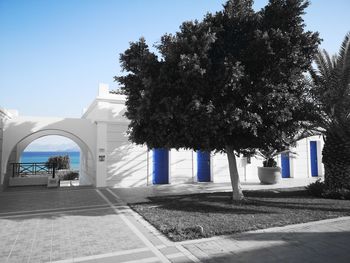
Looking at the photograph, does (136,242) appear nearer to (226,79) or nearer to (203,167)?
(226,79)

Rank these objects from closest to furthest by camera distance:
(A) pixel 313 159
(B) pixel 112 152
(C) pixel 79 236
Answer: (C) pixel 79 236 → (B) pixel 112 152 → (A) pixel 313 159

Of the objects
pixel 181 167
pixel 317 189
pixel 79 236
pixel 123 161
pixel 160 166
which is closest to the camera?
pixel 79 236

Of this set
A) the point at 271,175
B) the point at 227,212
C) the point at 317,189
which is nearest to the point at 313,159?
the point at 271,175

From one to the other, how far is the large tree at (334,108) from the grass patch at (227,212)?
155cm

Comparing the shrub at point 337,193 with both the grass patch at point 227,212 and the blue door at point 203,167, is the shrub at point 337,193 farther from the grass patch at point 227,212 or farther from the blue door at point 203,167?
the blue door at point 203,167

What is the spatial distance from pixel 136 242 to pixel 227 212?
3602 mm

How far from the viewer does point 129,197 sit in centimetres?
1134

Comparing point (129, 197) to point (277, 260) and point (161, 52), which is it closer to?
point (161, 52)

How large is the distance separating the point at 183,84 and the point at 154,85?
0.97m

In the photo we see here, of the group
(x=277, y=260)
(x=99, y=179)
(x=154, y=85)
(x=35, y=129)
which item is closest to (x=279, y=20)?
(x=154, y=85)

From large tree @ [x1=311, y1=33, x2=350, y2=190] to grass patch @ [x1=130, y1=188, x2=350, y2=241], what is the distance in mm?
1550

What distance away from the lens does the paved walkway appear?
4.88 meters

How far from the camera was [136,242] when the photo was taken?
571 cm

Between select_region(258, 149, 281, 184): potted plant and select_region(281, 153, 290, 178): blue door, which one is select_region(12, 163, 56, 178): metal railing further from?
select_region(281, 153, 290, 178): blue door
